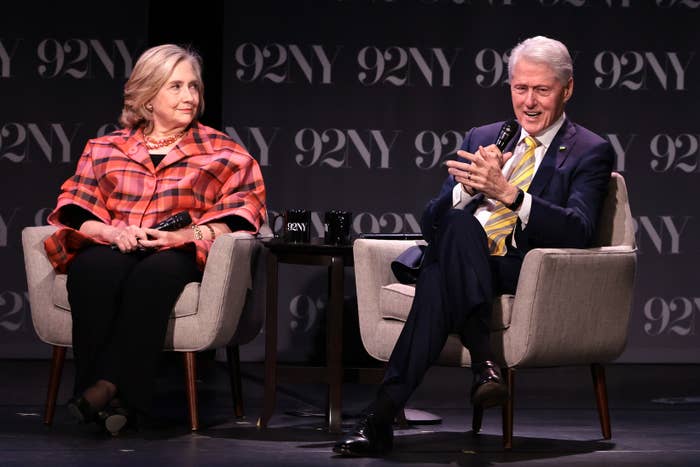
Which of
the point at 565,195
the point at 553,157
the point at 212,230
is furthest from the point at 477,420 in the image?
the point at 212,230

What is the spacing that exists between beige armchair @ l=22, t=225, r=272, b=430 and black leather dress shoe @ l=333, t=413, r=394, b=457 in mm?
650

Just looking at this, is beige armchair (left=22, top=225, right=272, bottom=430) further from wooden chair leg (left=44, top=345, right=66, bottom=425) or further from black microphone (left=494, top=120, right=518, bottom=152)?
black microphone (left=494, top=120, right=518, bottom=152)

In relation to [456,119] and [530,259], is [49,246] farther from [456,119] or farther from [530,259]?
[456,119]

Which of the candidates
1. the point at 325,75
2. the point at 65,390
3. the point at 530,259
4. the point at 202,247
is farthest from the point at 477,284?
the point at 325,75

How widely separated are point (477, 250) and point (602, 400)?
2.55 feet

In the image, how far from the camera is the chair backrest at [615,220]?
383cm

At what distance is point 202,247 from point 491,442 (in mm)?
1185

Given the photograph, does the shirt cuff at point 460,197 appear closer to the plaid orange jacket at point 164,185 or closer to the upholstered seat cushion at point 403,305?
the upholstered seat cushion at point 403,305

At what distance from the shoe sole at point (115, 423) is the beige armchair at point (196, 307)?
0.91 ft

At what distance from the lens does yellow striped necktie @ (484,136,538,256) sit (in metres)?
3.70

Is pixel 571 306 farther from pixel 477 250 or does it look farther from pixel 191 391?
pixel 191 391

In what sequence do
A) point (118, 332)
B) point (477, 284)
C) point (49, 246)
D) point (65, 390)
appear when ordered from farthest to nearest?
point (65, 390) → point (49, 246) → point (118, 332) → point (477, 284)

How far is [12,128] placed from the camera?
5.57m

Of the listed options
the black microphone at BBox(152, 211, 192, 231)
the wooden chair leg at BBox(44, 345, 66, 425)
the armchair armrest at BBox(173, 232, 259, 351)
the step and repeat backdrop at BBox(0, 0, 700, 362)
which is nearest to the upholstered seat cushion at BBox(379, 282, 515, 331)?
the armchair armrest at BBox(173, 232, 259, 351)
